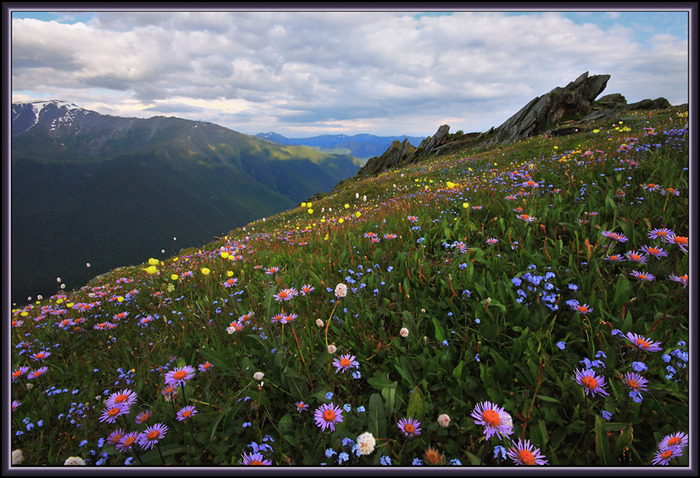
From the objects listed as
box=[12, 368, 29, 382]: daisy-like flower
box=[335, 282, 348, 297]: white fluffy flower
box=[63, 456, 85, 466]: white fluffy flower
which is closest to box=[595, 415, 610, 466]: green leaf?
box=[335, 282, 348, 297]: white fluffy flower

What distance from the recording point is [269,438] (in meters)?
1.82

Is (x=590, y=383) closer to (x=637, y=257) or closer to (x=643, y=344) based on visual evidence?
(x=643, y=344)

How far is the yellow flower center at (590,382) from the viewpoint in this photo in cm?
163

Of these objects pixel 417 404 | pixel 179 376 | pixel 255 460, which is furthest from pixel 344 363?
pixel 179 376

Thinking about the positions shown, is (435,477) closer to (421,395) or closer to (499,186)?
(421,395)

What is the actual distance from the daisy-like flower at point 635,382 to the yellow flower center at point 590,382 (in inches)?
7.2

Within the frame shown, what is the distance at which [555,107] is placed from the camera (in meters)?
27.5

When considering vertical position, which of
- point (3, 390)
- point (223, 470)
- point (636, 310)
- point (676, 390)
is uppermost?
point (636, 310)

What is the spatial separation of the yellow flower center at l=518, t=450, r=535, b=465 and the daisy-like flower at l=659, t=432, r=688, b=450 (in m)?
0.58

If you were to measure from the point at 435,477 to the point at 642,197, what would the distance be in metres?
3.72

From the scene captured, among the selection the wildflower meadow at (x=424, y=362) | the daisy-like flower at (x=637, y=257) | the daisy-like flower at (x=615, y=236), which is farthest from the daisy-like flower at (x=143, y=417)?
the daisy-like flower at (x=615, y=236)

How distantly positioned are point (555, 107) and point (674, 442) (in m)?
33.4

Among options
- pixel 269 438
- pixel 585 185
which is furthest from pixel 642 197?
pixel 269 438

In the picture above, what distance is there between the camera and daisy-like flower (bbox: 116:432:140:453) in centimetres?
169
